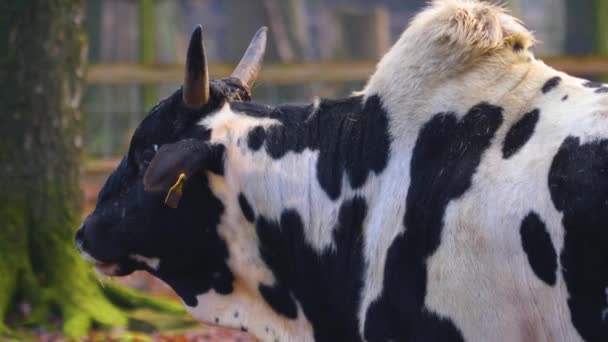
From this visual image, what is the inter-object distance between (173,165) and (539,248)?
1430 millimetres

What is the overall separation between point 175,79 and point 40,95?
445cm

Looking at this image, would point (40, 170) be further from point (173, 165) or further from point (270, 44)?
point (270, 44)

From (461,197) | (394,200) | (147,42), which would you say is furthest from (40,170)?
(147,42)

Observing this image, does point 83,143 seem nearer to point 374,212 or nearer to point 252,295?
point 252,295

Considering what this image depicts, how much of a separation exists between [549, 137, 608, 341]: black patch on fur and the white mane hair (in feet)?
2.11

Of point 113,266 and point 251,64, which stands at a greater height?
point 251,64

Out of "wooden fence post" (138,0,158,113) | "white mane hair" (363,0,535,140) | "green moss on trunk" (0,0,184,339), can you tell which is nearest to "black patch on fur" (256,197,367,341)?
"white mane hair" (363,0,535,140)

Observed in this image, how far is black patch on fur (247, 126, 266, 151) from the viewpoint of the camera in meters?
4.50

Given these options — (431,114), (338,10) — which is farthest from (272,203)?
(338,10)

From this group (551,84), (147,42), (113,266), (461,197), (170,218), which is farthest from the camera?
(147,42)

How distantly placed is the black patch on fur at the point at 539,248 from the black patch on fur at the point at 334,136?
2.28 feet

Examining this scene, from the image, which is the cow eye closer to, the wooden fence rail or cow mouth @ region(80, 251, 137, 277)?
cow mouth @ region(80, 251, 137, 277)

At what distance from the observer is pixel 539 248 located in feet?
11.9

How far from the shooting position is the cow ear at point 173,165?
432 cm
